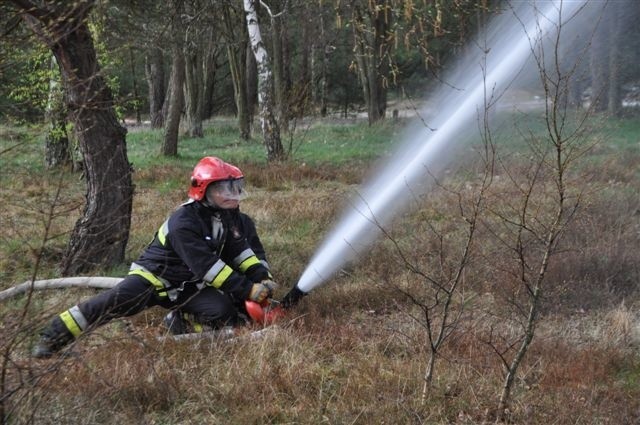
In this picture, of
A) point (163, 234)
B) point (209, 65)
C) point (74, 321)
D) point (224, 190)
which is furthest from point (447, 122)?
point (209, 65)

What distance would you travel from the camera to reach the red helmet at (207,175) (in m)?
4.95

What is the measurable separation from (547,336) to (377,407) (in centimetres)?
176

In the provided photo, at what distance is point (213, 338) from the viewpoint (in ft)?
14.7

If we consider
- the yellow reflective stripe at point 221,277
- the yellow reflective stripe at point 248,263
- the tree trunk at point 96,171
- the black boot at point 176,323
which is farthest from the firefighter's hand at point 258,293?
the tree trunk at point 96,171

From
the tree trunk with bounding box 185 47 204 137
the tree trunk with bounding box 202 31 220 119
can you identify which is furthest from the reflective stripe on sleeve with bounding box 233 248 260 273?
the tree trunk with bounding box 202 31 220 119

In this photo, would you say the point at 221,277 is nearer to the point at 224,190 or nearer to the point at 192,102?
the point at 224,190

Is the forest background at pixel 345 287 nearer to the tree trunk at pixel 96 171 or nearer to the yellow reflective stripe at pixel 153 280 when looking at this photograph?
the tree trunk at pixel 96 171

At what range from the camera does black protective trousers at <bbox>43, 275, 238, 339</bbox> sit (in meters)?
4.54

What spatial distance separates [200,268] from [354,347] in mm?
1186

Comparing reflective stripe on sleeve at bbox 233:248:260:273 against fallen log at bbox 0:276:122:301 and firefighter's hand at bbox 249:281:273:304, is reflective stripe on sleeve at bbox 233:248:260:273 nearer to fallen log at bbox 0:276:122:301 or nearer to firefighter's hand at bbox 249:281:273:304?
firefighter's hand at bbox 249:281:273:304

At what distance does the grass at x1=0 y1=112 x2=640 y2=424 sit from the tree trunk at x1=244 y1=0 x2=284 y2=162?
469 centimetres

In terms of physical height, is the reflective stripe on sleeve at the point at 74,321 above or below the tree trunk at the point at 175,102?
below

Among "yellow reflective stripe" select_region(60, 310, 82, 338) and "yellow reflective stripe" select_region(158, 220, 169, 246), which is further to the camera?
"yellow reflective stripe" select_region(158, 220, 169, 246)

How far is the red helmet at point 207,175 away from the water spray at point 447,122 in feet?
3.32
